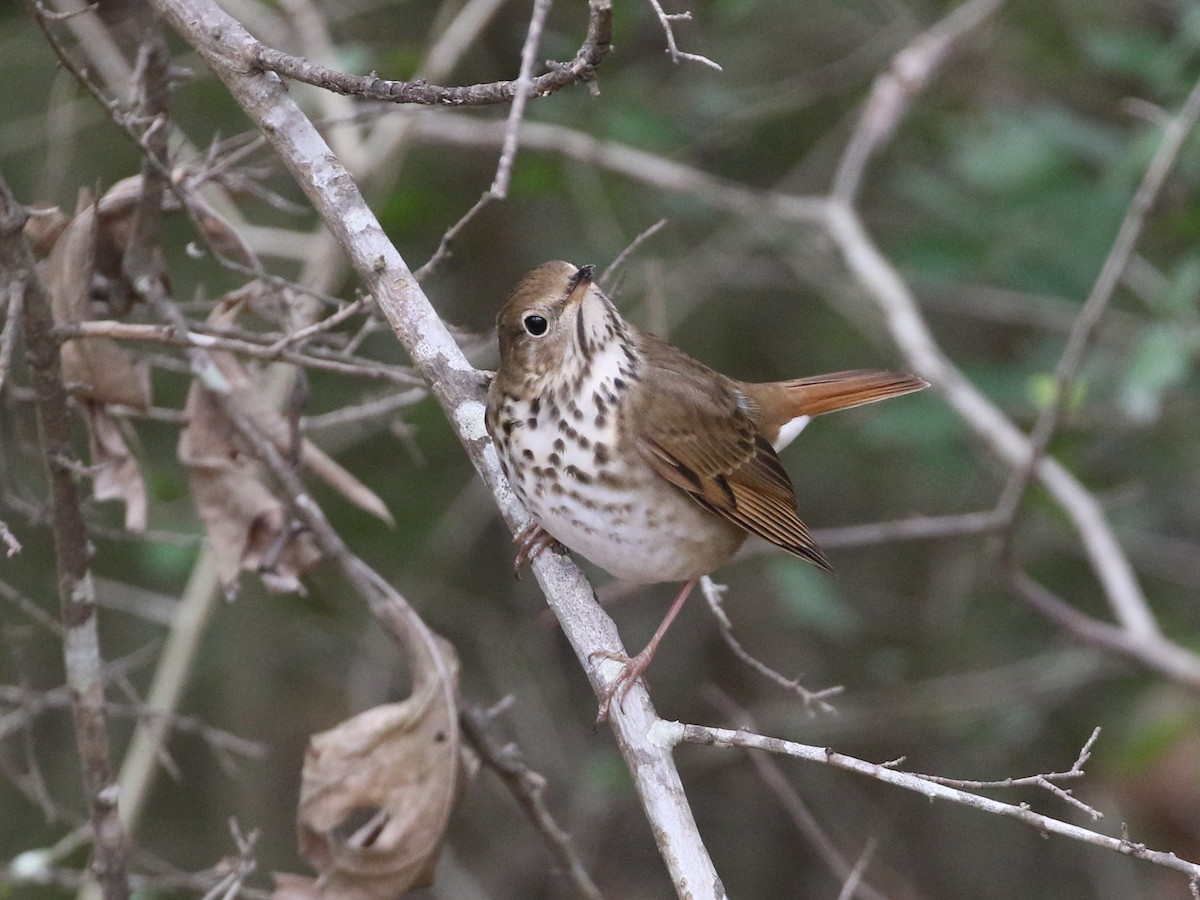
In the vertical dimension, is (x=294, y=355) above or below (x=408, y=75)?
below

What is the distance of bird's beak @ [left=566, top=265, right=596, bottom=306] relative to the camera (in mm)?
3574

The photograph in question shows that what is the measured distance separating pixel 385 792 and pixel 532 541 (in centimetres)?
70

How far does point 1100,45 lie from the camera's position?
5672mm

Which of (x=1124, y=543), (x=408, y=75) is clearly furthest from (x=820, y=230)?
(x=1124, y=543)

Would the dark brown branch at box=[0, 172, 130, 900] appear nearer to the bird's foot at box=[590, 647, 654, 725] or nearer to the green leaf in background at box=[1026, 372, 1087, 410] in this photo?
the bird's foot at box=[590, 647, 654, 725]

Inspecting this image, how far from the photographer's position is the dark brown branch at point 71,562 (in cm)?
298

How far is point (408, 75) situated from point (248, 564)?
8.62 feet

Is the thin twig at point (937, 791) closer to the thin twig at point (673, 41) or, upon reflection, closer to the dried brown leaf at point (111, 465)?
the thin twig at point (673, 41)

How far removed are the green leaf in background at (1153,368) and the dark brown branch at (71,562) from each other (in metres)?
3.26

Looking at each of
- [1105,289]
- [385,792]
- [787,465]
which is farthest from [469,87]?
[787,465]

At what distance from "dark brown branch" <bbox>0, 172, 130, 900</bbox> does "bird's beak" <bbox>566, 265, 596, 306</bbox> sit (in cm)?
122

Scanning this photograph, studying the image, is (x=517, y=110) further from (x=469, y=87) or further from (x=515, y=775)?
(x=515, y=775)

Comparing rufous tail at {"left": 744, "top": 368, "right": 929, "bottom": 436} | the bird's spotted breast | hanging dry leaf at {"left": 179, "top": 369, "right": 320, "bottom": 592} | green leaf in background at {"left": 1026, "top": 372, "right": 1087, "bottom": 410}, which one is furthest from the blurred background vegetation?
hanging dry leaf at {"left": 179, "top": 369, "right": 320, "bottom": 592}

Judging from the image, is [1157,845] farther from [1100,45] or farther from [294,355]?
[294,355]
